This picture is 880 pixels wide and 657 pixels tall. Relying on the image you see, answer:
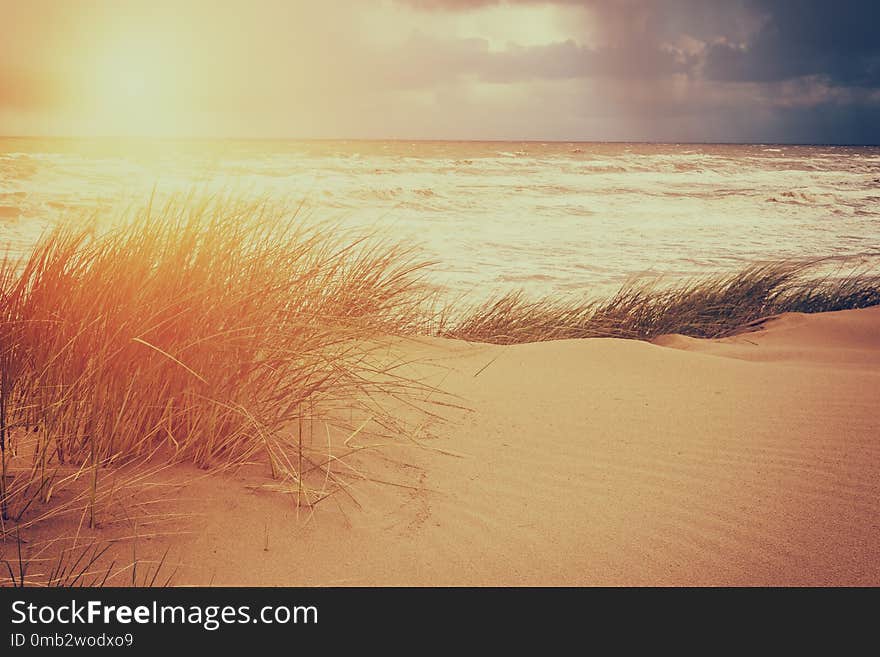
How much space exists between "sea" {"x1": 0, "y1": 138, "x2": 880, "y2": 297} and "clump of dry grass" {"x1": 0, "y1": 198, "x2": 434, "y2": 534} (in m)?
0.56

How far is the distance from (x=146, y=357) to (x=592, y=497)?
5.51 ft

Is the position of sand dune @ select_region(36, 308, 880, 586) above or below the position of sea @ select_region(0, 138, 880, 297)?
below

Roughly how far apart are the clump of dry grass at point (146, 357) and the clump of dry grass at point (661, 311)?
10.5 feet

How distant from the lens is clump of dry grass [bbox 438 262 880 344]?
6133 millimetres

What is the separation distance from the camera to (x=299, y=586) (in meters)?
2.06

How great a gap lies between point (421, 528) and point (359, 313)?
1.88 meters

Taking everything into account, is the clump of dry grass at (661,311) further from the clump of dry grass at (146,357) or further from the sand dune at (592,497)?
the clump of dry grass at (146,357)

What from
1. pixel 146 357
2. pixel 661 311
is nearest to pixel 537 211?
pixel 661 311

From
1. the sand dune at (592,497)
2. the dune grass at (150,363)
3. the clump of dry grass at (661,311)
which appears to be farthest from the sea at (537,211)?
the sand dune at (592,497)

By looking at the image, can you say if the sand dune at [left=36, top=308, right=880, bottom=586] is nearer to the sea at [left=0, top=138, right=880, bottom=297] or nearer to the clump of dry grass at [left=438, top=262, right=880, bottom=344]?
the sea at [left=0, top=138, right=880, bottom=297]

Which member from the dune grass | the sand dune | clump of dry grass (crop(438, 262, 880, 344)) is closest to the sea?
the dune grass

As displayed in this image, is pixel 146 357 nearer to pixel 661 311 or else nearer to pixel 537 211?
pixel 661 311

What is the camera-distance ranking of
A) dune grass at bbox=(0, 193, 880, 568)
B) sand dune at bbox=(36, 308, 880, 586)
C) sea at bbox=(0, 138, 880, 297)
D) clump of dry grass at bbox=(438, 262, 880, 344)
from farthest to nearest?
sea at bbox=(0, 138, 880, 297)
clump of dry grass at bbox=(438, 262, 880, 344)
dune grass at bbox=(0, 193, 880, 568)
sand dune at bbox=(36, 308, 880, 586)

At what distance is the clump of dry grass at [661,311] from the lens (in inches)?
241
